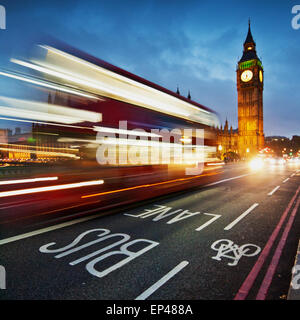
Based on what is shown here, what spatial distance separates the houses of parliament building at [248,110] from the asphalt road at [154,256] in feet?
295

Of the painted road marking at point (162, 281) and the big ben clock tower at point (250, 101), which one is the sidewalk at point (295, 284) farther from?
the big ben clock tower at point (250, 101)

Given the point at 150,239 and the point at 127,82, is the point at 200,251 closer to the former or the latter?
the point at 150,239

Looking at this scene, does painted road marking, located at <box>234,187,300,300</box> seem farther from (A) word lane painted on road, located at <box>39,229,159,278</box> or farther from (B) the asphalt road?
(A) word lane painted on road, located at <box>39,229,159,278</box>

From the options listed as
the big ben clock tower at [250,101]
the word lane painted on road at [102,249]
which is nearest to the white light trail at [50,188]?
the word lane painted on road at [102,249]

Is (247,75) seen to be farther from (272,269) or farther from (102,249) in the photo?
(102,249)

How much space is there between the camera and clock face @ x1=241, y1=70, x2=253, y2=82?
90.7 metres

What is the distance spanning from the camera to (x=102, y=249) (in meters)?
3.85

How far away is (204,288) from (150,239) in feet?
5.82

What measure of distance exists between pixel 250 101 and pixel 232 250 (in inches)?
4150

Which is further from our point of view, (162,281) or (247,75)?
(247,75)

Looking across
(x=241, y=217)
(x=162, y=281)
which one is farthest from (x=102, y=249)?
(x=241, y=217)

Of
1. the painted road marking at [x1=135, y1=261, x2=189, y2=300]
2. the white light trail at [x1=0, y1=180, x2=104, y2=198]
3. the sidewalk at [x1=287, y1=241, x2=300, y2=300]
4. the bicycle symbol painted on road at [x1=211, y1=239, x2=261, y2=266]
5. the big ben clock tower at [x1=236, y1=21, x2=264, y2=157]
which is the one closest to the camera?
the sidewalk at [x1=287, y1=241, x2=300, y2=300]

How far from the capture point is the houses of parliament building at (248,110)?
3558 inches

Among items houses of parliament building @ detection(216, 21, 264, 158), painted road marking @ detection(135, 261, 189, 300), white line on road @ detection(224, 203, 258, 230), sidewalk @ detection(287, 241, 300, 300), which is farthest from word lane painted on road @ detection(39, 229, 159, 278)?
houses of parliament building @ detection(216, 21, 264, 158)
